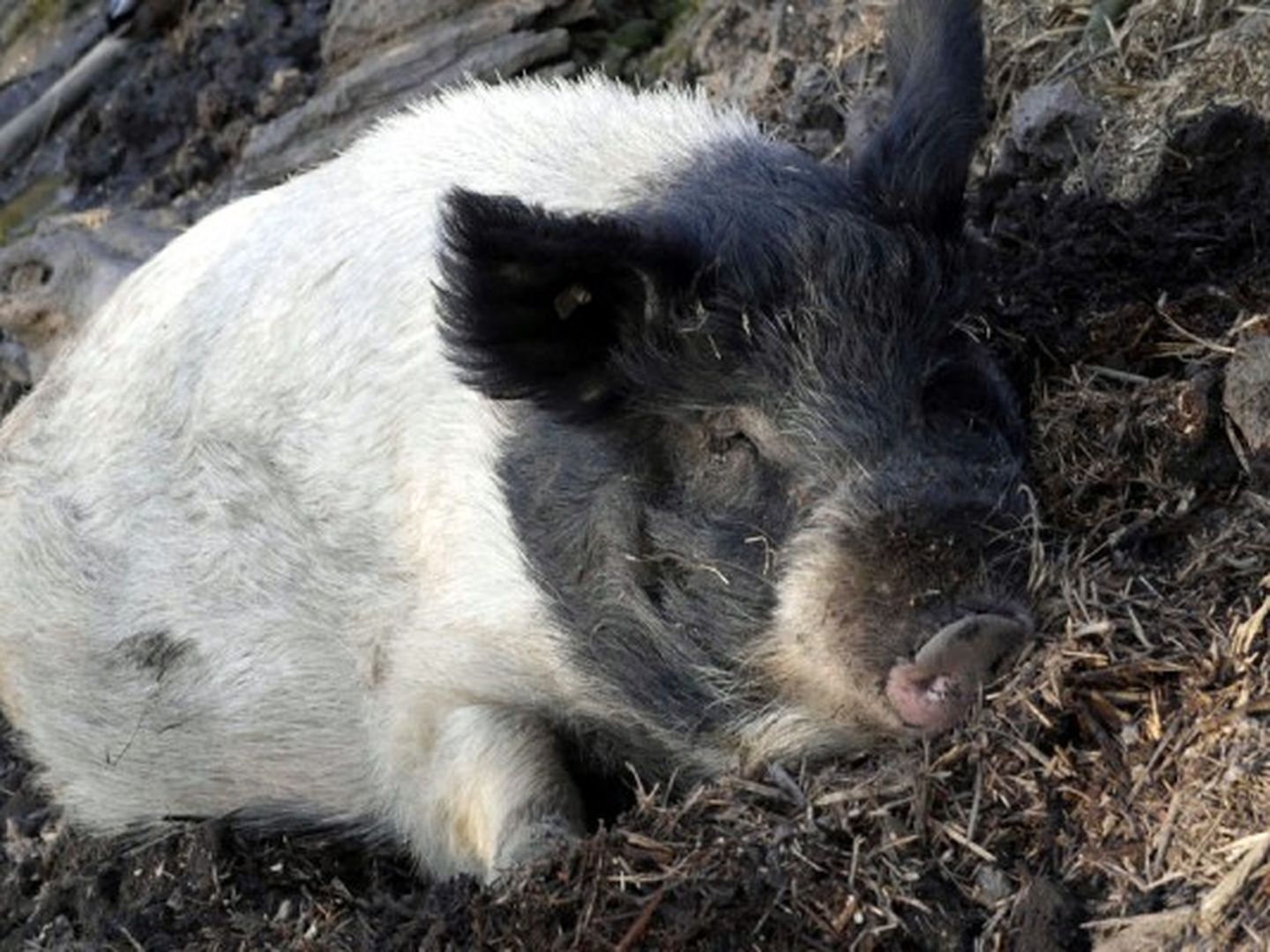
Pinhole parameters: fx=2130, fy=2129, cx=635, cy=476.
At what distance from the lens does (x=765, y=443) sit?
164 inches

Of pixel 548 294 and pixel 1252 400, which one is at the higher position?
pixel 548 294

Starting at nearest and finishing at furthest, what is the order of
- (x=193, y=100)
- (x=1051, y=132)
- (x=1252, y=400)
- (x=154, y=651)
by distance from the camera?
(x=1252, y=400)
(x=154, y=651)
(x=1051, y=132)
(x=193, y=100)

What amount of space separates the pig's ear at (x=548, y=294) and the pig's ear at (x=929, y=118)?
1.78 ft

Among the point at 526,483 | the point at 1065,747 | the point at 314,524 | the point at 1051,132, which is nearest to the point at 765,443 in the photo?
the point at 526,483

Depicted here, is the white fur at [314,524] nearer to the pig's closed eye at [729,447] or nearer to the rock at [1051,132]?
the pig's closed eye at [729,447]

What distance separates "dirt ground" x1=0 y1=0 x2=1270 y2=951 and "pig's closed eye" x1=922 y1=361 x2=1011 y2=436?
143 millimetres

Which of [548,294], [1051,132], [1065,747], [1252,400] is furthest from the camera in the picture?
[1051,132]

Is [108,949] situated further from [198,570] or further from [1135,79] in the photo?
[1135,79]

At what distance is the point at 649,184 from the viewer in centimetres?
474

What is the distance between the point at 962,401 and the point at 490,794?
129 centimetres

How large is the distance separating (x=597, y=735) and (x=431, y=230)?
1.36 m

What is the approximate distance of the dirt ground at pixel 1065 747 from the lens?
3508 mm

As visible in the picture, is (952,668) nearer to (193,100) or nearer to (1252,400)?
(1252,400)

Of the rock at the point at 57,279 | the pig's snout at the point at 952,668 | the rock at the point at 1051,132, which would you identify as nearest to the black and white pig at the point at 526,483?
the pig's snout at the point at 952,668
